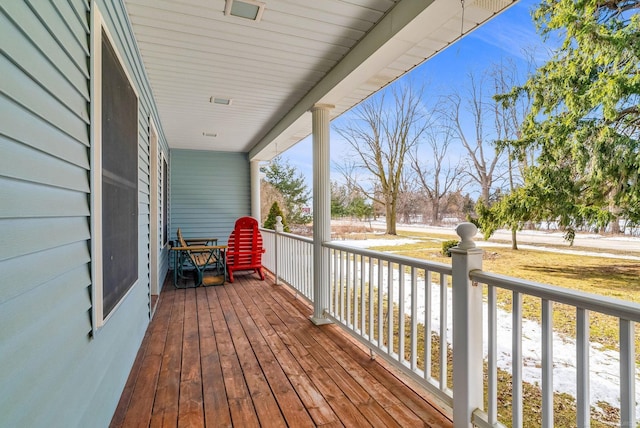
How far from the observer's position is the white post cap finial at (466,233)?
169 cm

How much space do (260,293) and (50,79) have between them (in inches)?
165

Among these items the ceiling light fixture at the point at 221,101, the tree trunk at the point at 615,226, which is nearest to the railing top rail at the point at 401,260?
the tree trunk at the point at 615,226

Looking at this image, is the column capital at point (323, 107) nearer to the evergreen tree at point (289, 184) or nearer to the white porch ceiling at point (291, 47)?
the white porch ceiling at point (291, 47)

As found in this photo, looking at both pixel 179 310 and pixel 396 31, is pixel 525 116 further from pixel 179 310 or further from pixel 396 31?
pixel 179 310

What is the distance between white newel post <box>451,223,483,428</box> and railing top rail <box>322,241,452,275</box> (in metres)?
0.15

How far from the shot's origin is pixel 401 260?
2.31 m

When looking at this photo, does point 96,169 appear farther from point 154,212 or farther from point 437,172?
point 154,212

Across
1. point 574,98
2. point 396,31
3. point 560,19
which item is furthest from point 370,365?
point 560,19

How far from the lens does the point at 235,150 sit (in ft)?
24.7

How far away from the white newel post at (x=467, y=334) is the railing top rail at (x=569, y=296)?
68 mm

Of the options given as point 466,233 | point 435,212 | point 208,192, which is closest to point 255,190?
point 208,192

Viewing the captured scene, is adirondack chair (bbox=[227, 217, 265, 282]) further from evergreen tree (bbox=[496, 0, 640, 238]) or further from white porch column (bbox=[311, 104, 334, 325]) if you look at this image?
evergreen tree (bbox=[496, 0, 640, 238])

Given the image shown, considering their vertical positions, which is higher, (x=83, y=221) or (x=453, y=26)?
(x=453, y=26)

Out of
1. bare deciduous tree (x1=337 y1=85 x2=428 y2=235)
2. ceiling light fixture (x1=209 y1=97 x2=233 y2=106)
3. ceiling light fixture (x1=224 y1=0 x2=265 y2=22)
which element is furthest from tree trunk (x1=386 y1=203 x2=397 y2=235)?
ceiling light fixture (x1=224 y1=0 x2=265 y2=22)
